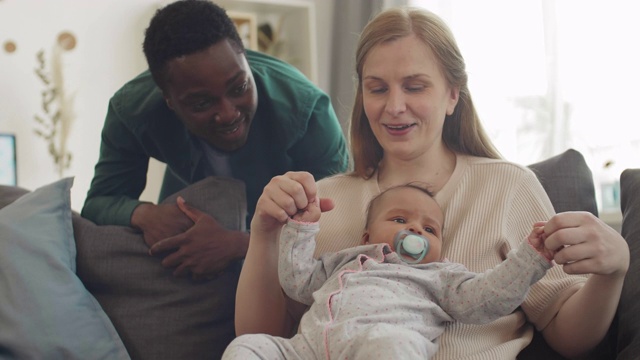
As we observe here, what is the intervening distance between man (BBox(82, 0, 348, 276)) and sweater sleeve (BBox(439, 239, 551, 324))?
0.58 metres

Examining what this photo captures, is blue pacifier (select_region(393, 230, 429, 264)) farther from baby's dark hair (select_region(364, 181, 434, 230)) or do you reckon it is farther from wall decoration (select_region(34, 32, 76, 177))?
wall decoration (select_region(34, 32, 76, 177))

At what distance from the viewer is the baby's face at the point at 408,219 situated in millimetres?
1423

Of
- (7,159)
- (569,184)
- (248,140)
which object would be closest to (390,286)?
(569,184)

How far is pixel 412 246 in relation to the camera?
1.38 metres

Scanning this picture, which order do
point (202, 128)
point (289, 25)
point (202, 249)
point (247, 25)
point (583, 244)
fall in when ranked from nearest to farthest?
point (583, 244)
point (202, 249)
point (202, 128)
point (247, 25)
point (289, 25)

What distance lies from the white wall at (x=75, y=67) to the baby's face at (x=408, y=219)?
2.47 m

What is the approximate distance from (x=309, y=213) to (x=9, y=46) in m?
2.68

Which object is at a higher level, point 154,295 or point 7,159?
point 154,295

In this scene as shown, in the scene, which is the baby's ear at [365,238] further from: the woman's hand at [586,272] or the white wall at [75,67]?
the white wall at [75,67]

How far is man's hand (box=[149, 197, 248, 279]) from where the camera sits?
1.71 metres

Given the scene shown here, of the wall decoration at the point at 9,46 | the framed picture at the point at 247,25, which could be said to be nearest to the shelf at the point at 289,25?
the framed picture at the point at 247,25

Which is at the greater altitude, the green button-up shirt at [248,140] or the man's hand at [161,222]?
the green button-up shirt at [248,140]

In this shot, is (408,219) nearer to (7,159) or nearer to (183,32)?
(183,32)

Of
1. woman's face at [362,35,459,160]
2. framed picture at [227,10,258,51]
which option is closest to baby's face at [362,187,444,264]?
woman's face at [362,35,459,160]
